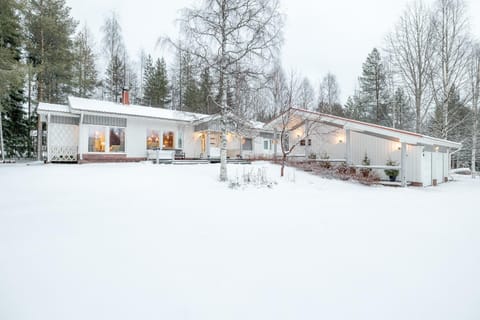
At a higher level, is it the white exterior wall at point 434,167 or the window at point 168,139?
the window at point 168,139

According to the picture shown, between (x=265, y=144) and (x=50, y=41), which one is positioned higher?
(x=50, y=41)

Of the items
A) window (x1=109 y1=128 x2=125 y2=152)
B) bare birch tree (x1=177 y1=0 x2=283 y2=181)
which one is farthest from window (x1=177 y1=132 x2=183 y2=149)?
bare birch tree (x1=177 y1=0 x2=283 y2=181)

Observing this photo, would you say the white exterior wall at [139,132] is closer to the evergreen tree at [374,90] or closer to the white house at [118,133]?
the white house at [118,133]

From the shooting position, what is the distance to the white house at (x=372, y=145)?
12617 mm

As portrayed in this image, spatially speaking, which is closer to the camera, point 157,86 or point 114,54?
point 114,54

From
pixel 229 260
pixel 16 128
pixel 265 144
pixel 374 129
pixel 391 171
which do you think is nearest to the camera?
pixel 229 260

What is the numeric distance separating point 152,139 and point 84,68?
1348 centimetres

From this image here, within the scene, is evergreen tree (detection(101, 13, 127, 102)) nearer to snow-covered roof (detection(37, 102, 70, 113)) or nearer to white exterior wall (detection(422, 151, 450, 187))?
snow-covered roof (detection(37, 102, 70, 113))

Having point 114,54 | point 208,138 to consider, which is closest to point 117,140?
point 208,138

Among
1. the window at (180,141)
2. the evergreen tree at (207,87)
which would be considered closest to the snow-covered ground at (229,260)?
the evergreen tree at (207,87)

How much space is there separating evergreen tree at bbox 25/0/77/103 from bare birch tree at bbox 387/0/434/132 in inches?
1021

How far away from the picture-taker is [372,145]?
1436cm

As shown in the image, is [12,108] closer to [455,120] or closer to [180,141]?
[180,141]

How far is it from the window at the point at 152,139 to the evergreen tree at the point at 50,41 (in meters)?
10.1
